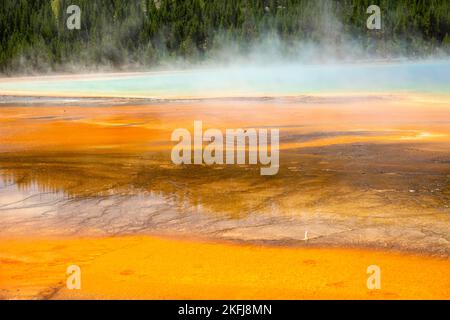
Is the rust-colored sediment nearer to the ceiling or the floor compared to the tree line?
nearer to the floor

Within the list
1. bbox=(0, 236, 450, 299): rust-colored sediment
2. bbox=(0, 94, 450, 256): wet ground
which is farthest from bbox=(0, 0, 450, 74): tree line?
bbox=(0, 236, 450, 299): rust-colored sediment

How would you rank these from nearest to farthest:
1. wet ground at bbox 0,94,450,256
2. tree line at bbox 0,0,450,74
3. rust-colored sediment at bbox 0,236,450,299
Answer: rust-colored sediment at bbox 0,236,450,299 < wet ground at bbox 0,94,450,256 < tree line at bbox 0,0,450,74

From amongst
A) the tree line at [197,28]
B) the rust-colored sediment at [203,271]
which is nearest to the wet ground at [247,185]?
the rust-colored sediment at [203,271]

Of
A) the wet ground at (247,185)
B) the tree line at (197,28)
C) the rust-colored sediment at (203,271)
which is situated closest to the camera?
the rust-colored sediment at (203,271)

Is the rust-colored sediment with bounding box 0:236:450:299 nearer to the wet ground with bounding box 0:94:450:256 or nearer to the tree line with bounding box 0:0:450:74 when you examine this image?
the wet ground with bounding box 0:94:450:256

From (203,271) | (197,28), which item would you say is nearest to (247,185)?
(203,271)

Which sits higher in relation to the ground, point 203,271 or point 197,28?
point 197,28

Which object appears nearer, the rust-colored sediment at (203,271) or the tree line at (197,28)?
the rust-colored sediment at (203,271)

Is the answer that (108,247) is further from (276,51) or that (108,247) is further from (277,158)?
(276,51)

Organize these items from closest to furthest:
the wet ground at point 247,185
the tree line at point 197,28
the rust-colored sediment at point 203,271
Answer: the rust-colored sediment at point 203,271 < the wet ground at point 247,185 < the tree line at point 197,28

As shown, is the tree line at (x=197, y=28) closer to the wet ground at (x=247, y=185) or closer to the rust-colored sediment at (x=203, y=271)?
the wet ground at (x=247, y=185)

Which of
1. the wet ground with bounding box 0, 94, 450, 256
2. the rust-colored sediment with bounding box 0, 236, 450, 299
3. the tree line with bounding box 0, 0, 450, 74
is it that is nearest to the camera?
the rust-colored sediment with bounding box 0, 236, 450, 299

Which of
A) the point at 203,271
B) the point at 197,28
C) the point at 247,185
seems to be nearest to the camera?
the point at 203,271

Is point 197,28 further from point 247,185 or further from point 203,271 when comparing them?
point 203,271
